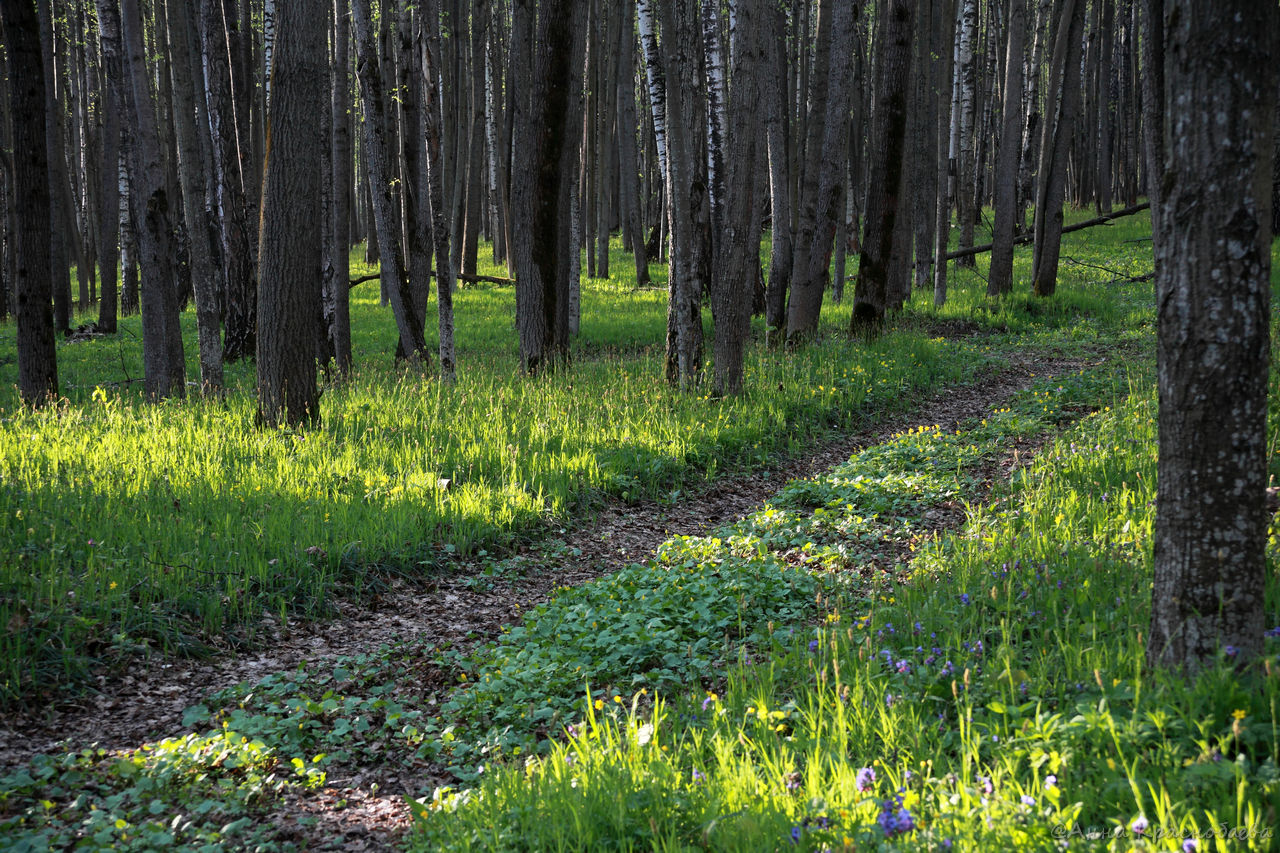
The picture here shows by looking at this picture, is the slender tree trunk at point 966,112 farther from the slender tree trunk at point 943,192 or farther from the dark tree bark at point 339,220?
the dark tree bark at point 339,220

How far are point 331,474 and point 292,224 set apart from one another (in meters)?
2.71

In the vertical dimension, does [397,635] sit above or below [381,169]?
below

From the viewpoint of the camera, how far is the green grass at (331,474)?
4.68 meters

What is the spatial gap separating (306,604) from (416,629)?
71 centimetres

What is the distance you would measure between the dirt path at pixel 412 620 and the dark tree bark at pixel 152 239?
6.79 m

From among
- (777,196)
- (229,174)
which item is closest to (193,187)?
(229,174)

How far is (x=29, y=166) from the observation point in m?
9.16

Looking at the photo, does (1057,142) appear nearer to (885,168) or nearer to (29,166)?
(885,168)

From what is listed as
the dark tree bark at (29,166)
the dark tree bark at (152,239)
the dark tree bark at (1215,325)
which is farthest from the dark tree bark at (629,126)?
the dark tree bark at (1215,325)

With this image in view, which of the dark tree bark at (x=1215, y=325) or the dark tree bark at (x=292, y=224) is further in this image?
the dark tree bark at (x=292, y=224)

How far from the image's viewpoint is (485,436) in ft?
26.8

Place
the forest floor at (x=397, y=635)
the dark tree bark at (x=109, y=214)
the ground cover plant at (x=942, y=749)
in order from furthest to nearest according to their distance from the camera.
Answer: the dark tree bark at (x=109, y=214) < the forest floor at (x=397, y=635) < the ground cover plant at (x=942, y=749)

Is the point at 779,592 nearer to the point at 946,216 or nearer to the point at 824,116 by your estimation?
the point at 824,116

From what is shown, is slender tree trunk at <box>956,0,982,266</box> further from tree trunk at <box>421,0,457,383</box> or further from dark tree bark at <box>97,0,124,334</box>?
dark tree bark at <box>97,0,124,334</box>
